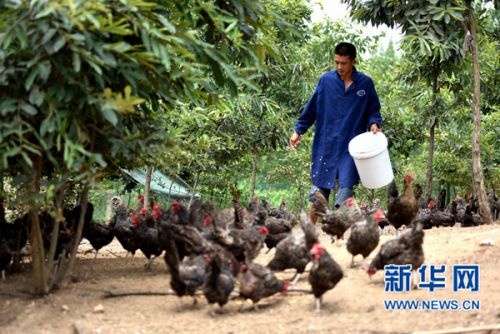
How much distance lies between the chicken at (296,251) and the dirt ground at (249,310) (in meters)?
0.28

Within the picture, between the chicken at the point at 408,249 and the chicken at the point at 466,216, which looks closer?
the chicken at the point at 408,249

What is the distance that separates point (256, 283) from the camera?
5500 millimetres

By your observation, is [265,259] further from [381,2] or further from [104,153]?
[381,2]

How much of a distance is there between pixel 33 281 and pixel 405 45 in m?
5.91

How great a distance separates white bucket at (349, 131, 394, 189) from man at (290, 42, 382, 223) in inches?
7.4

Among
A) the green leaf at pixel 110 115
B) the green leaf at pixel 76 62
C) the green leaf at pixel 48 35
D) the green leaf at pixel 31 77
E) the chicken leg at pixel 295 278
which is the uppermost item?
the green leaf at pixel 48 35

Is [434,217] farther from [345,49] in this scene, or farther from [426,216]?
[345,49]

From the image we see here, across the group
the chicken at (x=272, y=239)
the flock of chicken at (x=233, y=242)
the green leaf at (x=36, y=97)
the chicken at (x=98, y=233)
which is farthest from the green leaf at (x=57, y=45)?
the chicken at (x=272, y=239)

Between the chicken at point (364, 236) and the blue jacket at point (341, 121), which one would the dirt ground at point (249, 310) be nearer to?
the chicken at point (364, 236)

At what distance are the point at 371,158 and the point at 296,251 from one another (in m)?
2.43

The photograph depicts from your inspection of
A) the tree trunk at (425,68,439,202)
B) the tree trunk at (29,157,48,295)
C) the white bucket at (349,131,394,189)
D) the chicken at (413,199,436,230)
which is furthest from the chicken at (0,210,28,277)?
the tree trunk at (425,68,439,202)

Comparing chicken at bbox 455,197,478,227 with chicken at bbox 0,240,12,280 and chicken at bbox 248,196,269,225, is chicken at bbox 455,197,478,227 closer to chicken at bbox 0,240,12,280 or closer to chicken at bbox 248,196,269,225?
chicken at bbox 248,196,269,225

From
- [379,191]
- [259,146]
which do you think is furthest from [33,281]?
[379,191]

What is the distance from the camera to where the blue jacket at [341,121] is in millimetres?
8672
